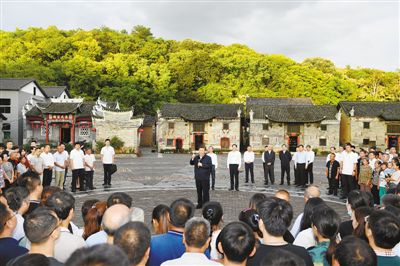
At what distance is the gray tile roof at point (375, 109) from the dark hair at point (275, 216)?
147ft

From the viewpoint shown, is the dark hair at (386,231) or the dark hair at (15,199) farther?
the dark hair at (15,199)

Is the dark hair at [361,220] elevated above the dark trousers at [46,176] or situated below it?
above

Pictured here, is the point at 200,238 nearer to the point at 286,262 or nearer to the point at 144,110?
the point at 286,262

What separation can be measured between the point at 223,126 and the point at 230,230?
4313 cm

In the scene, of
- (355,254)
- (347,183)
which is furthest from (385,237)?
(347,183)

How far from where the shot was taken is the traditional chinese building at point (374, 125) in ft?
144

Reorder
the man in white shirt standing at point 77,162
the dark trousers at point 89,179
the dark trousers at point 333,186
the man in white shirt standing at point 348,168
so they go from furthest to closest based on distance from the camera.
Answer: the dark trousers at point 89,179 < the dark trousers at point 333,186 < the man in white shirt standing at point 77,162 < the man in white shirt standing at point 348,168

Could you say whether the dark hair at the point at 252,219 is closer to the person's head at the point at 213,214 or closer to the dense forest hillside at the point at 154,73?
the person's head at the point at 213,214

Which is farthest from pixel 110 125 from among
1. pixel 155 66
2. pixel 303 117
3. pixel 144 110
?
pixel 303 117

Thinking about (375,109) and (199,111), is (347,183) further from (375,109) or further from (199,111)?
(375,109)

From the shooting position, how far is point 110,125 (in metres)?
40.8

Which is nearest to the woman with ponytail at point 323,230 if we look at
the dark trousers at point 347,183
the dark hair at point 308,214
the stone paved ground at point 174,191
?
the dark hair at point 308,214

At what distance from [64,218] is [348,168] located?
424 inches

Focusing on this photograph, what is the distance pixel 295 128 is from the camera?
4556 cm
